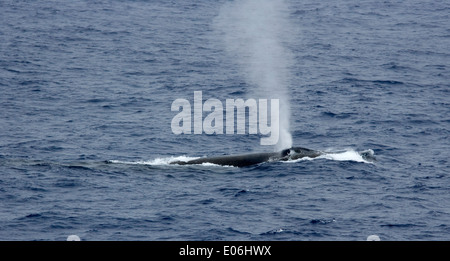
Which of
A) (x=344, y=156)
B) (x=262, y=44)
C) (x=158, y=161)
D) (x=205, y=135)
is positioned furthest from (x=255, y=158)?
(x=262, y=44)

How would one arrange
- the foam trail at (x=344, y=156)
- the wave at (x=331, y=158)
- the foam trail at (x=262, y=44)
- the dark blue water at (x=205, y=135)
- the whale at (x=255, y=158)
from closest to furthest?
1. the dark blue water at (x=205, y=135)
2. the whale at (x=255, y=158)
3. the wave at (x=331, y=158)
4. the foam trail at (x=344, y=156)
5. the foam trail at (x=262, y=44)

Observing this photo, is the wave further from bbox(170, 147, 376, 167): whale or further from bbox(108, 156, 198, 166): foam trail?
bbox(170, 147, 376, 167): whale

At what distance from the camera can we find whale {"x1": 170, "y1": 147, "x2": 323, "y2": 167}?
63500 mm

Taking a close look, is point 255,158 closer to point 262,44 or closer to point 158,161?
point 158,161

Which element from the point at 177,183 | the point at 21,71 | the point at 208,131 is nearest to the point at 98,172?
the point at 177,183

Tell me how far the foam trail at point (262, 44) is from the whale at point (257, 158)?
5.31 metres

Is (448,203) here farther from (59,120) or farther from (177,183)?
(59,120)

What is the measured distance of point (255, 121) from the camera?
81.1 meters

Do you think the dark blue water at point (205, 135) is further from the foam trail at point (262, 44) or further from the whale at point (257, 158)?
the foam trail at point (262, 44)

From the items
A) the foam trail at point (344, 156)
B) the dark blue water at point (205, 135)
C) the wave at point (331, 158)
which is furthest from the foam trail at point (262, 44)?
the wave at point (331, 158)

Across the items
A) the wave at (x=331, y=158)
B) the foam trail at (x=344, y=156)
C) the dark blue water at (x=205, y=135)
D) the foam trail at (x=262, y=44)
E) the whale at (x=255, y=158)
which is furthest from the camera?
the foam trail at (x=262, y=44)

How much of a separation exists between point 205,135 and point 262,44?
55179 mm

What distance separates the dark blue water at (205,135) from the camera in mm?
50969

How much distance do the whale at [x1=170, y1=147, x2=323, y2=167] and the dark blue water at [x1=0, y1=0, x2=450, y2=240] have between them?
1.21 m
